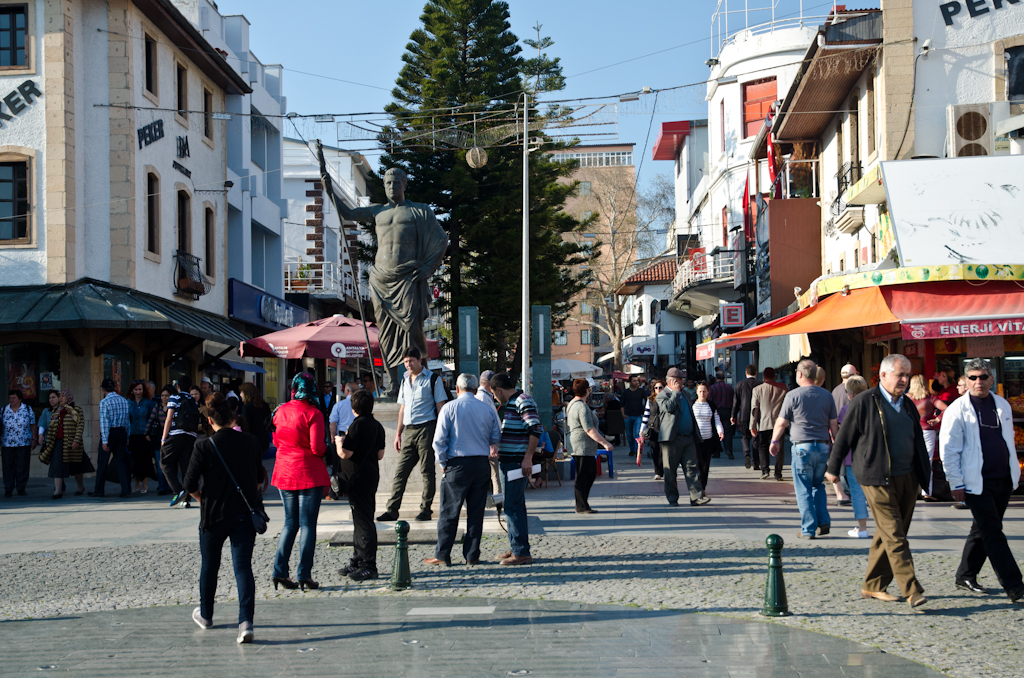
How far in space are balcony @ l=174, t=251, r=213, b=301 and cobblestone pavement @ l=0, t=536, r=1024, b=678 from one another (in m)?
13.8

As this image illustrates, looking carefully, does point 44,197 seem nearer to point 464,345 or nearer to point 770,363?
point 464,345

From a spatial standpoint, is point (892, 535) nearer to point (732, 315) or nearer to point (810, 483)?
point (810, 483)

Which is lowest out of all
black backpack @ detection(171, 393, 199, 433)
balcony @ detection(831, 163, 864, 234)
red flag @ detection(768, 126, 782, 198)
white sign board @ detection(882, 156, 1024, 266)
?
black backpack @ detection(171, 393, 199, 433)

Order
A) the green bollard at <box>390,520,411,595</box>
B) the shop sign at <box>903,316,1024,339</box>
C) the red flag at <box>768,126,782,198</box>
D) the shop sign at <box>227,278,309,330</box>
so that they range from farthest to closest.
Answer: the shop sign at <box>227,278,309,330</box> → the red flag at <box>768,126,782,198</box> → the shop sign at <box>903,316,1024,339</box> → the green bollard at <box>390,520,411,595</box>

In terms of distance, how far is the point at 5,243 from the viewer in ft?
63.1

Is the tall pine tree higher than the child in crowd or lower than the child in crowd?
higher

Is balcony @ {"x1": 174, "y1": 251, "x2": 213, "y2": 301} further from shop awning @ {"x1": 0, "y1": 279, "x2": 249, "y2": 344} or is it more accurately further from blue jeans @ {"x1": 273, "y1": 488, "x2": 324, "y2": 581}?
blue jeans @ {"x1": 273, "y1": 488, "x2": 324, "y2": 581}

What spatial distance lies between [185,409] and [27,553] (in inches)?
119

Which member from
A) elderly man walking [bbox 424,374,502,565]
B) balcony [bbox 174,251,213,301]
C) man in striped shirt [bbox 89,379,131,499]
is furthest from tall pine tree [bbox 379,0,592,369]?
elderly man walking [bbox 424,374,502,565]

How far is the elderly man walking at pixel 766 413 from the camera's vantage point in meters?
15.6

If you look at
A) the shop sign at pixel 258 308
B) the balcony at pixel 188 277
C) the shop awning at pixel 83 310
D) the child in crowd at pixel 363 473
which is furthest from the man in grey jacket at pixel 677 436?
the shop sign at pixel 258 308

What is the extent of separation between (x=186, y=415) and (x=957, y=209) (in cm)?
1085

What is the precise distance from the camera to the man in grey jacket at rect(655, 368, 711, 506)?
1229 centimetres

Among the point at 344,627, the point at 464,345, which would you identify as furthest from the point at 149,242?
the point at 344,627
